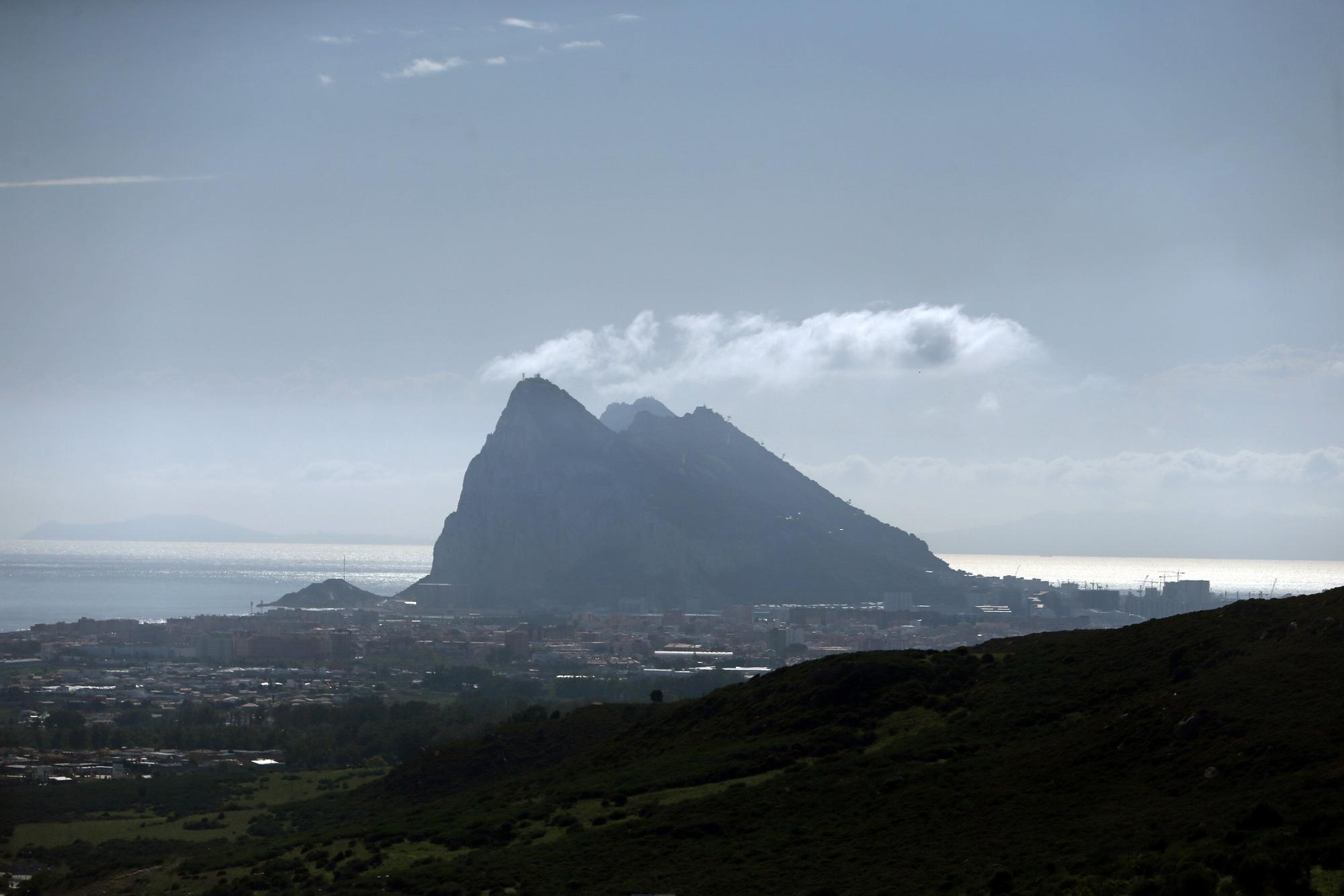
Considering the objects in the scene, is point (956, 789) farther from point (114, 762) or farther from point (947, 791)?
point (114, 762)

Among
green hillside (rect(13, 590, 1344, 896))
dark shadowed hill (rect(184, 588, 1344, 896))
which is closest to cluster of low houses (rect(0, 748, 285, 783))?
green hillside (rect(13, 590, 1344, 896))

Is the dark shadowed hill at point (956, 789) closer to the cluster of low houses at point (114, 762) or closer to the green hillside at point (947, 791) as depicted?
the green hillside at point (947, 791)

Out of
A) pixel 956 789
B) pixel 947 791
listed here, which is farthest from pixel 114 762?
pixel 956 789

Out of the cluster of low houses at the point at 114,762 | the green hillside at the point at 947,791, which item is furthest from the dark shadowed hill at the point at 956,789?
the cluster of low houses at the point at 114,762

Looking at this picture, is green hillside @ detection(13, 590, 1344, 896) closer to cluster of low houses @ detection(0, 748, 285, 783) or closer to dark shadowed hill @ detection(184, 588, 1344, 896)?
dark shadowed hill @ detection(184, 588, 1344, 896)

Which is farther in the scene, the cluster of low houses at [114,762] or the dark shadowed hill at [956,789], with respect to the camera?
the cluster of low houses at [114,762]

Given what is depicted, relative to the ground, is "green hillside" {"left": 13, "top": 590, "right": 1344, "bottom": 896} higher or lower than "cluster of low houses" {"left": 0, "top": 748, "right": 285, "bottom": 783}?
higher
